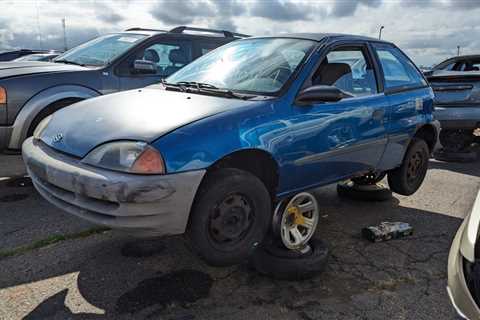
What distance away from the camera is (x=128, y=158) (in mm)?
2469

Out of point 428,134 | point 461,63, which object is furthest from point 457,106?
point 428,134

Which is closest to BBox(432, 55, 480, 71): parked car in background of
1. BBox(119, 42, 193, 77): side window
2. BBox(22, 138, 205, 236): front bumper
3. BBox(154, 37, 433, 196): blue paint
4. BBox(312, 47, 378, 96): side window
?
BBox(154, 37, 433, 196): blue paint

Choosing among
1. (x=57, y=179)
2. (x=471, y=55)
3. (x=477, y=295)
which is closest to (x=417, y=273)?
(x=477, y=295)

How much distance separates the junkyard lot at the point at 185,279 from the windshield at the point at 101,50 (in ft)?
6.65

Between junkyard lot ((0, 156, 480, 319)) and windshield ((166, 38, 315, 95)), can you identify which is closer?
junkyard lot ((0, 156, 480, 319))

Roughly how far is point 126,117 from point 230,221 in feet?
3.06

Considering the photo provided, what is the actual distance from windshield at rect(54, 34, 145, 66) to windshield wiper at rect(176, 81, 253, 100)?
6.99 ft

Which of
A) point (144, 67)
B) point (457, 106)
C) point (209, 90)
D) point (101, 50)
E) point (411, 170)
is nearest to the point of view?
point (209, 90)

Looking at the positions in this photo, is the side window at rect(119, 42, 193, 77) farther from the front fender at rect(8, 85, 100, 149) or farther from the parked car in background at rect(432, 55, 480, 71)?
the parked car in background at rect(432, 55, 480, 71)

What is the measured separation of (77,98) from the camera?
4.76 metres

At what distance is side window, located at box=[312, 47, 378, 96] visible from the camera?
3.54m

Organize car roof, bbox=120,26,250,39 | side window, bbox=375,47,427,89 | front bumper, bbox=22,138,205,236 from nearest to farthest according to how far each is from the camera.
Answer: front bumper, bbox=22,138,205,236 < side window, bbox=375,47,427,89 < car roof, bbox=120,26,250,39

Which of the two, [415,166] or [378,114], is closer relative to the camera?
[378,114]

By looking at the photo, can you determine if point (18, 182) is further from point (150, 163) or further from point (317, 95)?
point (317, 95)
